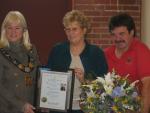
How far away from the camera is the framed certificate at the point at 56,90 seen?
3477mm

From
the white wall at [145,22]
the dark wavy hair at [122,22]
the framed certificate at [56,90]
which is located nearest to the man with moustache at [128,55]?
the dark wavy hair at [122,22]

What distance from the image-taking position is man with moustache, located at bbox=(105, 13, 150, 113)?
3.67 m

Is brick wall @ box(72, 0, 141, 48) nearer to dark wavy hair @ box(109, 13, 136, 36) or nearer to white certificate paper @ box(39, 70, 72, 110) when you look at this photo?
dark wavy hair @ box(109, 13, 136, 36)

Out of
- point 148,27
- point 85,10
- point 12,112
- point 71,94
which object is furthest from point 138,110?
point 85,10

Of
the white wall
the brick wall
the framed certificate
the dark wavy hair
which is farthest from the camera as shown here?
the brick wall

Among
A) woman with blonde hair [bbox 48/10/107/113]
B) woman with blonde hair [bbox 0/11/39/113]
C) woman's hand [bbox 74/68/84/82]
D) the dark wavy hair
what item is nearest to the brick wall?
the dark wavy hair

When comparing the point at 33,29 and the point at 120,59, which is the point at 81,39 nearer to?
the point at 120,59

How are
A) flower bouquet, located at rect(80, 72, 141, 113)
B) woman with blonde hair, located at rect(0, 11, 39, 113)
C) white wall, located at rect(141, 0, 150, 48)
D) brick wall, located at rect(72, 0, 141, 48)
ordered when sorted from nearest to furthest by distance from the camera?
flower bouquet, located at rect(80, 72, 141, 113)
woman with blonde hair, located at rect(0, 11, 39, 113)
white wall, located at rect(141, 0, 150, 48)
brick wall, located at rect(72, 0, 141, 48)

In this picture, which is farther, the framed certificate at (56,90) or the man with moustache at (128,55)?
the man with moustache at (128,55)

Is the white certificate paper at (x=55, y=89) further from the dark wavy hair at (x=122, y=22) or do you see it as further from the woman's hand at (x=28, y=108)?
the dark wavy hair at (x=122, y=22)

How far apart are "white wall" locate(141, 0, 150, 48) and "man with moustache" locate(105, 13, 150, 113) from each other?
169 centimetres

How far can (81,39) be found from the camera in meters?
3.69

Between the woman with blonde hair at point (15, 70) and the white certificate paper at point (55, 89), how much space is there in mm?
140

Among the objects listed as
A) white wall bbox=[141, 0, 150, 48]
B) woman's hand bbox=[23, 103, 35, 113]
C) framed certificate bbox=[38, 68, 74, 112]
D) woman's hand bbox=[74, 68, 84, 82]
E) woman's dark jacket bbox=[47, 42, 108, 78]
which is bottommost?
woman's hand bbox=[23, 103, 35, 113]
